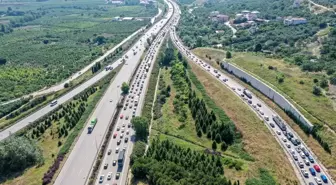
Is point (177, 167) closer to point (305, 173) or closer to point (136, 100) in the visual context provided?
point (305, 173)

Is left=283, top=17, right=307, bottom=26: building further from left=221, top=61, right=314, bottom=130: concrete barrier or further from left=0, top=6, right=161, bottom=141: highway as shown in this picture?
left=0, top=6, right=161, bottom=141: highway

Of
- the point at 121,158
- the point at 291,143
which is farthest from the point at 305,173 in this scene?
the point at 121,158

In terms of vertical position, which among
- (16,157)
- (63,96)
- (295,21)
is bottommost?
(63,96)

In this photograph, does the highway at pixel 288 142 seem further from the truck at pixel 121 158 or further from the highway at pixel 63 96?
the highway at pixel 63 96

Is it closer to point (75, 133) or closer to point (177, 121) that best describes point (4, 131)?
point (75, 133)

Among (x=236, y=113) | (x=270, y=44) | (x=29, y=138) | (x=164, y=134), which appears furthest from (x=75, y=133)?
(x=270, y=44)

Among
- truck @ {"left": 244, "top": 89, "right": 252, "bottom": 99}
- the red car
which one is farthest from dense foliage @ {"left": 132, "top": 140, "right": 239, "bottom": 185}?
truck @ {"left": 244, "top": 89, "right": 252, "bottom": 99}

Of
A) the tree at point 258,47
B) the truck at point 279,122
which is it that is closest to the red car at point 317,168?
the truck at point 279,122
